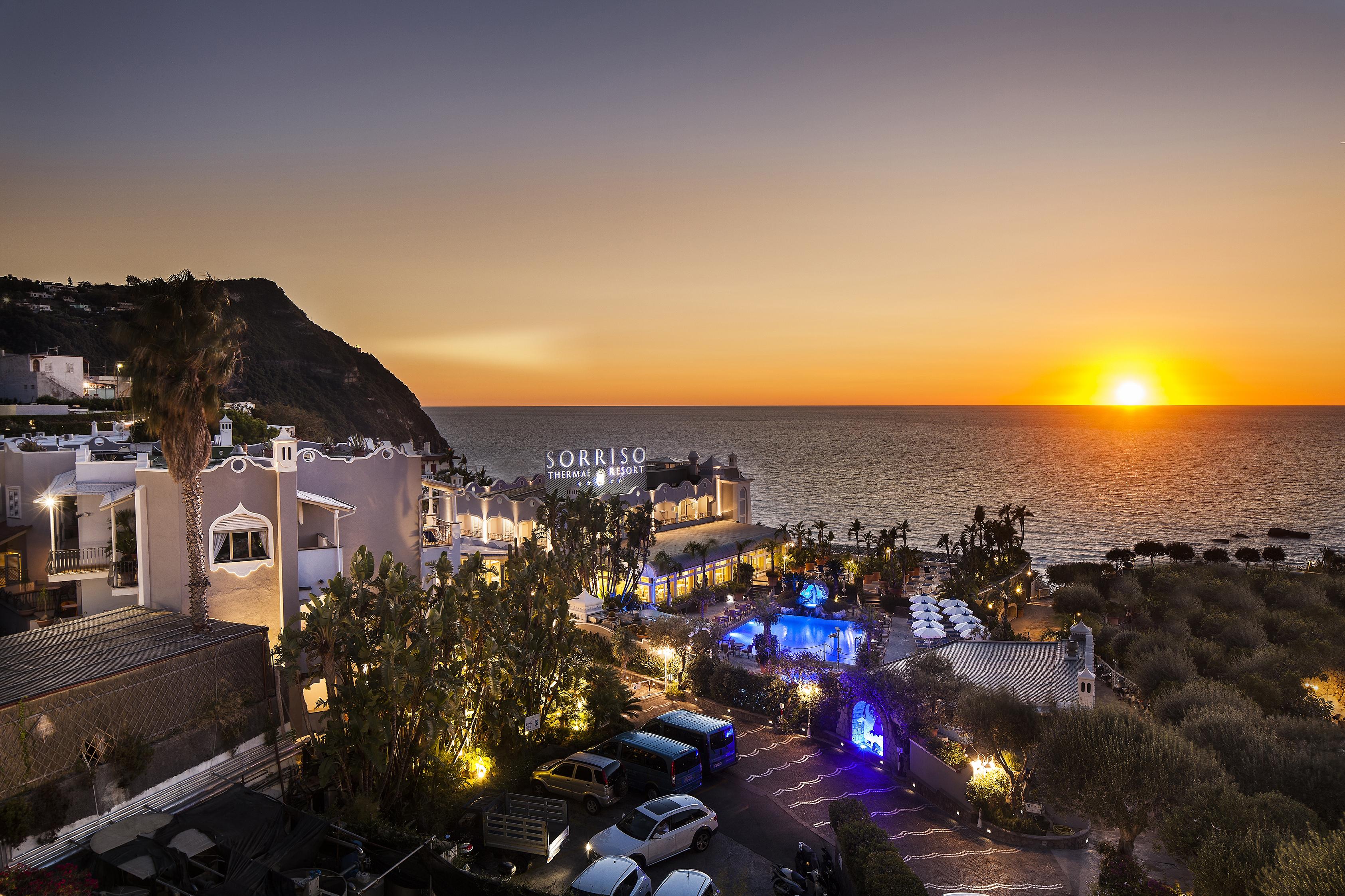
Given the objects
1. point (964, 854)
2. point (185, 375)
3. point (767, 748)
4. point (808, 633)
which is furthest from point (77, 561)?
point (808, 633)

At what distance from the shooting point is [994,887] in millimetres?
15414

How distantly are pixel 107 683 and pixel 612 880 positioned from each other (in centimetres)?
1198

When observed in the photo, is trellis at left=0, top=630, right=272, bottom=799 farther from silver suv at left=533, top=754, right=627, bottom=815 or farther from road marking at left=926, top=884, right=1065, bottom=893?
road marking at left=926, top=884, right=1065, bottom=893

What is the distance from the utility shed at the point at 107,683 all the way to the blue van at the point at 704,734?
36.1 ft

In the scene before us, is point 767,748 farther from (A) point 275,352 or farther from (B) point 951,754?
(A) point 275,352

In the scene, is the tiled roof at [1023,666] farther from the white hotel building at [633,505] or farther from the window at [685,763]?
the white hotel building at [633,505]

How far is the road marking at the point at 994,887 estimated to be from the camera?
15320 mm

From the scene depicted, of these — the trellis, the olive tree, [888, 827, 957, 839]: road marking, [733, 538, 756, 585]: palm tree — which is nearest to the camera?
the trellis

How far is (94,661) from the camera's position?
1717cm

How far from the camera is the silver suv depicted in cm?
1845

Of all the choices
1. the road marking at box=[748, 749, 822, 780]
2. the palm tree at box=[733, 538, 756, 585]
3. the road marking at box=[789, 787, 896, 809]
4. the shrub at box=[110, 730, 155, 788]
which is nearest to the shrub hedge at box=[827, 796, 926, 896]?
Result: the road marking at box=[789, 787, 896, 809]

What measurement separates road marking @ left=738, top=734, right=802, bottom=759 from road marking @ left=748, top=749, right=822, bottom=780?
0.99m

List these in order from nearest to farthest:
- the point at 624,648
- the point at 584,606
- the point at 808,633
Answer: the point at 624,648, the point at 584,606, the point at 808,633

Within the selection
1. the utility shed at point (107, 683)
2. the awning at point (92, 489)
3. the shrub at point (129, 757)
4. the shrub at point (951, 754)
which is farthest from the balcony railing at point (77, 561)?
the shrub at point (951, 754)
